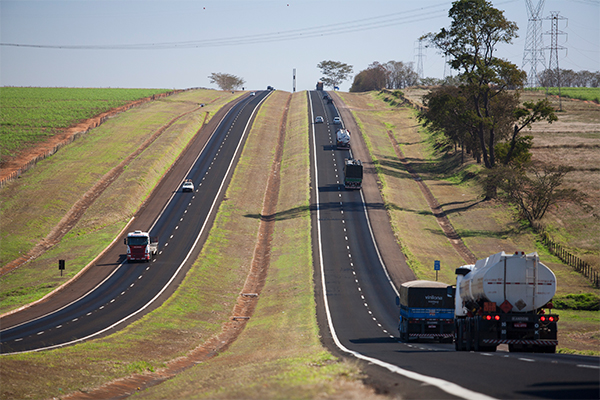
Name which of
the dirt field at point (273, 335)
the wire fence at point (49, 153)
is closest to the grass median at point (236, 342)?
the dirt field at point (273, 335)

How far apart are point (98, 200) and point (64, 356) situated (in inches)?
1961

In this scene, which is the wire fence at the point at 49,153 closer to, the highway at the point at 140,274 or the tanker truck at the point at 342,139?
the highway at the point at 140,274

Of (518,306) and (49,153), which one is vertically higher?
(49,153)

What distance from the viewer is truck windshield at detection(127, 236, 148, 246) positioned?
174 feet

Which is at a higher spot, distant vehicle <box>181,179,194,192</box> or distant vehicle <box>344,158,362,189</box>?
distant vehicle <box>344,158,362,189</box>

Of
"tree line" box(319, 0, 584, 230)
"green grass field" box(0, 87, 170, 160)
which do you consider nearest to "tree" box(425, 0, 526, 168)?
"tree line" box(319, 0, 584, 230)

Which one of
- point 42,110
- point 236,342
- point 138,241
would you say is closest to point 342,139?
point 138,241

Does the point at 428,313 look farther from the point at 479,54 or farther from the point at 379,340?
the point at 479,54

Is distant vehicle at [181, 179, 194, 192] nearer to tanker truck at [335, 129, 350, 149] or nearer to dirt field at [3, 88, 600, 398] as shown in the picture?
dirt field at [3, 88, 600, 398]

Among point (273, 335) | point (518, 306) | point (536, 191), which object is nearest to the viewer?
point (518, 306)

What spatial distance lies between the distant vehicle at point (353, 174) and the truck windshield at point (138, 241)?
32358 mm

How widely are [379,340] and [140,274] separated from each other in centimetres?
2704

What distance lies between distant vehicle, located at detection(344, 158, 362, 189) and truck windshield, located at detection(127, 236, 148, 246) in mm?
32358

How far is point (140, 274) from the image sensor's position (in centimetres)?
4972
